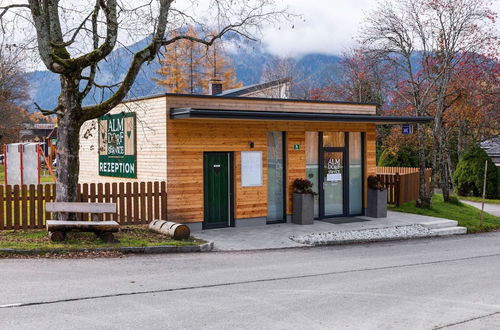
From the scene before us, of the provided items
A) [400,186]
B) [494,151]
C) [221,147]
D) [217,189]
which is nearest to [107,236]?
[217,189]

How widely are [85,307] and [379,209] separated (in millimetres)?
13837

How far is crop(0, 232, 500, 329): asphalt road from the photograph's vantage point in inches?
300

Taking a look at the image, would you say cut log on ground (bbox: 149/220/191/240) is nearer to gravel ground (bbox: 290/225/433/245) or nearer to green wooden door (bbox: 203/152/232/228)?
green wooden door (bbox: 203/152/232/228)

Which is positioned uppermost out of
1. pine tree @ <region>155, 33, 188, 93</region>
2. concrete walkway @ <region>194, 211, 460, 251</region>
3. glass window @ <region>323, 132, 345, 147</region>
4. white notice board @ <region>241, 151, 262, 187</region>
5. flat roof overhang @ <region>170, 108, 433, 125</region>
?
pine tree @ <region>155, 33, 188, 93</region>

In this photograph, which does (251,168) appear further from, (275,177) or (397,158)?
(397,158)

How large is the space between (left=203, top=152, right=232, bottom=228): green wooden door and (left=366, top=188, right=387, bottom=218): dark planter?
5.62 meters

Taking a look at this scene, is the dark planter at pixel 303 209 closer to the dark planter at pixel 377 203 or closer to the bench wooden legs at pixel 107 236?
the dark planter at pixel 377 203

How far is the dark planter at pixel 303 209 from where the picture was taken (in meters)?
18.2

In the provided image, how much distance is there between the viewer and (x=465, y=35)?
22.6m

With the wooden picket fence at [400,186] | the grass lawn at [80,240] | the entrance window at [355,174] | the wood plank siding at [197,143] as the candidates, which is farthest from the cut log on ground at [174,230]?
the wooden picket fence at [400,186]

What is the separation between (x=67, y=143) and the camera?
14.0 m

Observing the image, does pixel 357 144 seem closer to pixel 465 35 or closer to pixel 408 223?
pixel 408 223

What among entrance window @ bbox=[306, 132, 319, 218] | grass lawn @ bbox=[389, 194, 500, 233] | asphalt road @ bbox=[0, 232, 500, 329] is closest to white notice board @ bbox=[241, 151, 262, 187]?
entrance window @ bbox=[306, 132, 319, 218]

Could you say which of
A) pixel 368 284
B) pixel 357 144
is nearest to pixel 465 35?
pixel 357 144
